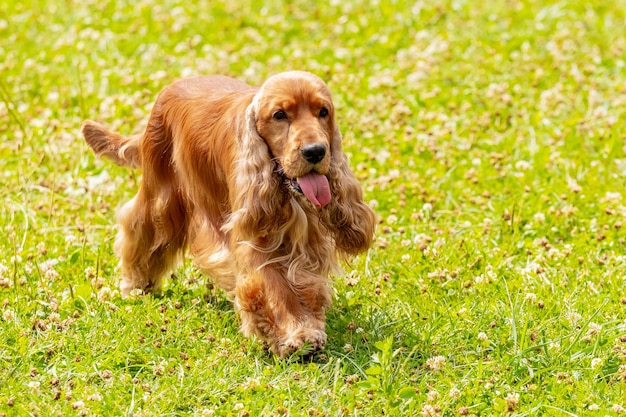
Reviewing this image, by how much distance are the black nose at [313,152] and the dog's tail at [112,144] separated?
4.84ft

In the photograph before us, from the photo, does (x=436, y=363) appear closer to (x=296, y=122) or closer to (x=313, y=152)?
(x=313, y=152)

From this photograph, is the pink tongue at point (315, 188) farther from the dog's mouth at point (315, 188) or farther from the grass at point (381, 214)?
the grass at point (381, 214)

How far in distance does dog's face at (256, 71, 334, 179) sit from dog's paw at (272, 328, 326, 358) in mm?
676

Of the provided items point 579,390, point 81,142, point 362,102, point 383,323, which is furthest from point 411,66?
point 579,390

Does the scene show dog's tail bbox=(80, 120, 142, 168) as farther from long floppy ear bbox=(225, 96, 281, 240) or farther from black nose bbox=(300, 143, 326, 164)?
black nose bbox=(300, 143, 326, 164)

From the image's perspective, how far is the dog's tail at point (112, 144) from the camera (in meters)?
5.93

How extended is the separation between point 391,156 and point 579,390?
10.2ft

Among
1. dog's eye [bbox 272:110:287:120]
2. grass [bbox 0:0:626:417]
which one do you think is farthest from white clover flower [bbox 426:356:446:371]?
dog's eye [bbox 272:110:287:120]

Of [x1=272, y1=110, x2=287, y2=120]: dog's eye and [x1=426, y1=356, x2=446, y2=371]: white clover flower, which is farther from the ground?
[x1=272, y1=110, x2=287, y2=120]: dog's eye

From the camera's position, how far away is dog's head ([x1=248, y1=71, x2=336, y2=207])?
4.73 m

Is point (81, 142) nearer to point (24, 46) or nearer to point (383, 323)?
point (24, 46)

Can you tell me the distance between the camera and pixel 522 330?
4.82 metres

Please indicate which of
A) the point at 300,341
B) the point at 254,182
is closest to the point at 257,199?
the point at 254,182

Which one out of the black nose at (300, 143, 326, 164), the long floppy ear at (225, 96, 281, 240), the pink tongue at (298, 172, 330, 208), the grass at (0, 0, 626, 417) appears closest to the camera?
the grass at (0, 0, 626, 417)
